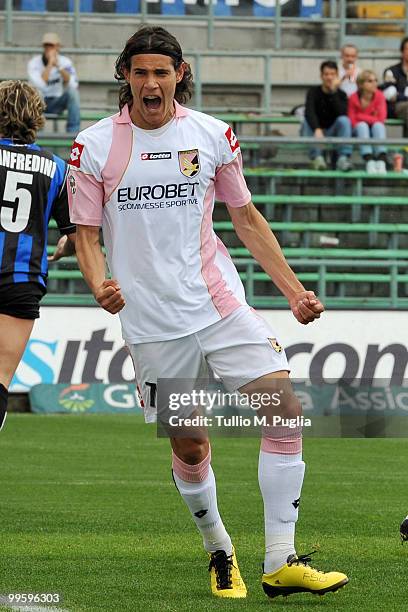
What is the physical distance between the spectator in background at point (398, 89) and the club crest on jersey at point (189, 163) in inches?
560

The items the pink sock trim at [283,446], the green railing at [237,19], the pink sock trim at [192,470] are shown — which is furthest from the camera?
the green railing at [237,19]

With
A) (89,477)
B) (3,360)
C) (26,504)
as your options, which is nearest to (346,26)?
(89,477)

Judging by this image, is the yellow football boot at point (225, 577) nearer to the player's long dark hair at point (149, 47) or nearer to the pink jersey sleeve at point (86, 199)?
the pink jersey sleeve at point (86, 199)

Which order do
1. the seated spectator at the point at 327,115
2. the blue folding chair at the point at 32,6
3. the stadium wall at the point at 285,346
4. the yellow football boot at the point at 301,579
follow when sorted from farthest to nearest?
the blue folding chair at the point at 32,6, the seated spectator at the point at 327,115, the stadium wall at the point at 285,346, the yellow football boot at the point at 301,579

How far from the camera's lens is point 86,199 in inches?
221

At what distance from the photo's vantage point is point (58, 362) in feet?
51.5

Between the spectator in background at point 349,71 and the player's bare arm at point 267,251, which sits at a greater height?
the spectator in background at point 349,71

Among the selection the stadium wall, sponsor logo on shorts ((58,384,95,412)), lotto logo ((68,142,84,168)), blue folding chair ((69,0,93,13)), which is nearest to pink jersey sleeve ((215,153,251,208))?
lotto logo ((68,142,84,168))

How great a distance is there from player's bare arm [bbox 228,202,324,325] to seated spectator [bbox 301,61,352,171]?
41.5ft

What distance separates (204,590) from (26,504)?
10.0 ft

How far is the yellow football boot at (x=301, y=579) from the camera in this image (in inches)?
215

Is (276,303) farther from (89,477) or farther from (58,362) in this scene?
(89,477)

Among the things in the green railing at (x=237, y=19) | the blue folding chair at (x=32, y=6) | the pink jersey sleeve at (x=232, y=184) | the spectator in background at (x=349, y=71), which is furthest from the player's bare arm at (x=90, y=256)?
the blue folding chair at (x=32, y=6)

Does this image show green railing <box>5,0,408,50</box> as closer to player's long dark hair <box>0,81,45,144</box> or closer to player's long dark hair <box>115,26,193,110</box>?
player's long dark hair <box>0,81,45,144</box>
